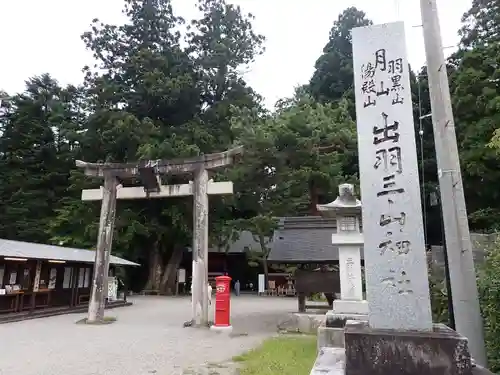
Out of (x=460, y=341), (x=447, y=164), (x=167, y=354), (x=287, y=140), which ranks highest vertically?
(x=287, y=140)

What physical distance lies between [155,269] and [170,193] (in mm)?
14846

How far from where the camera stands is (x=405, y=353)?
3.27 metres

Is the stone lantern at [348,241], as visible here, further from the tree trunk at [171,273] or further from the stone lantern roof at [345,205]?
the tree trunk at [171,273]

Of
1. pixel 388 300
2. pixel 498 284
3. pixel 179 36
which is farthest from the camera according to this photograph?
pixel 179 36

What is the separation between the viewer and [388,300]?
3.68m

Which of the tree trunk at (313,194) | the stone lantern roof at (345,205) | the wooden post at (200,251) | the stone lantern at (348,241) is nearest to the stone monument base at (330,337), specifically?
the stone lantern at (348,241)

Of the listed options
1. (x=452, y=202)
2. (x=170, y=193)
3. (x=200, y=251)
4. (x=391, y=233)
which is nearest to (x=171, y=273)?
(x=170, y=193)

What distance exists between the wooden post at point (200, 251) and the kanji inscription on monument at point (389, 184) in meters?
8.35

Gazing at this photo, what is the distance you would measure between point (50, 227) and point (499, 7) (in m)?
31.5

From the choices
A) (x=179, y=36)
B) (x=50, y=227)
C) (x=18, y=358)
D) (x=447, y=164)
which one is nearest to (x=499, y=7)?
(x=179, y=36)

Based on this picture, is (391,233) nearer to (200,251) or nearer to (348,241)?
(348,241)

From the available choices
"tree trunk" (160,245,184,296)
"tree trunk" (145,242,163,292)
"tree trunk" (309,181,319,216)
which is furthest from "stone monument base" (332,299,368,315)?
"tree trunk" (145,242,163,292)

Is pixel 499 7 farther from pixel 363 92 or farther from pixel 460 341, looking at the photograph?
pixel 460 341

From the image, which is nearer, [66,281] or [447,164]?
[447,164]
